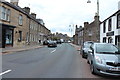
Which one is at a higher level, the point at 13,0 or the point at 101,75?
the point at 13,0

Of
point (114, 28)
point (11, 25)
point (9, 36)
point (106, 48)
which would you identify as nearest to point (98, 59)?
A: point (106, 48)

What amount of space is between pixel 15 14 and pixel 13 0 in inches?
355

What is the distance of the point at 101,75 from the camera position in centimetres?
791

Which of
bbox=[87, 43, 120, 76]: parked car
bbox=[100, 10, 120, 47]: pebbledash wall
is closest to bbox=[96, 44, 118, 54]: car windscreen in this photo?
bbox=[87, 43, 120, 76]: parked car

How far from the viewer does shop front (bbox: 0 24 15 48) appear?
79.9ft

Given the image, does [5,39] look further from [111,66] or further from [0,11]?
[111,66]

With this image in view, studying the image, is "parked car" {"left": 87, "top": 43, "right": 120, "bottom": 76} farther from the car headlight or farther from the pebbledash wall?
the pebbledash wall

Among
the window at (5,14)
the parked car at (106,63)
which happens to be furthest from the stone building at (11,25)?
the parked car at (106,63)

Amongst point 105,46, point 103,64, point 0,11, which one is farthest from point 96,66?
point 0,11

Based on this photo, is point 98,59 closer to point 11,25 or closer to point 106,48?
point 106,48

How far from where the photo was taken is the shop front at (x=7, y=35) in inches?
958

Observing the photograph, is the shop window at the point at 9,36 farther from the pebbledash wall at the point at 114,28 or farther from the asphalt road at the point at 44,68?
the pebbledash wall at the point at 114,28

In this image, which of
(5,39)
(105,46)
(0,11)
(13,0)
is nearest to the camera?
(105,46)

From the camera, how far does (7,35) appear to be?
1024 inches
